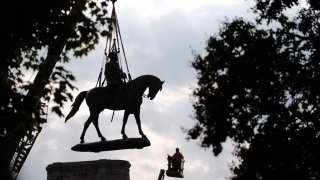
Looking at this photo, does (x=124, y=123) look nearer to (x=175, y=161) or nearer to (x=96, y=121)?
(x=96, y=121)

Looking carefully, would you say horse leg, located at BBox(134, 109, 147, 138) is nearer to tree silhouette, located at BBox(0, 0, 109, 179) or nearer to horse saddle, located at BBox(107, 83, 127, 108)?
horse saddle, located at BBox(107, 83, 127, 108)

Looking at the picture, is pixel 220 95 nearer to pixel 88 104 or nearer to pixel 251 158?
pixel 251 158

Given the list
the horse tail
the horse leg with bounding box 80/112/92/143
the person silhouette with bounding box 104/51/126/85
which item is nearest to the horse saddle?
the person silhouette with bounding box 104/51/126/85

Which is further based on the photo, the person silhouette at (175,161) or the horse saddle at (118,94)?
the person silhouette at (175,161)

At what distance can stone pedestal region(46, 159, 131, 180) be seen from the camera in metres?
29.0

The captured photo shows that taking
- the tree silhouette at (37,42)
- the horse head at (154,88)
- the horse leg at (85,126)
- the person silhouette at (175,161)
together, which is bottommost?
the tree silhouette at (37,42)

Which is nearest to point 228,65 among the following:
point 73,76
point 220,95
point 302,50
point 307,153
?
point 220,95

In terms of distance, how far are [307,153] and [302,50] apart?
4230 mm

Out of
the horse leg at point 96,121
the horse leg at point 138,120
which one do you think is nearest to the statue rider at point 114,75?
the horse leg at point 138,120

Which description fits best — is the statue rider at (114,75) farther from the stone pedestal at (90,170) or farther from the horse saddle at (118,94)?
the stone pedestal at (90,170)

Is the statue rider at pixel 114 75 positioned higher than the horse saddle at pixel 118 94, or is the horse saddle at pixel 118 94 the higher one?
the statue rider at pixel 114 75

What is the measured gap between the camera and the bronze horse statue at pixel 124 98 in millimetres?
20016

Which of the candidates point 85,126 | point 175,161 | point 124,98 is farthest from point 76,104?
point 175,161

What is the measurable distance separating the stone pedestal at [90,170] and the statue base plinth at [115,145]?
968 cm
